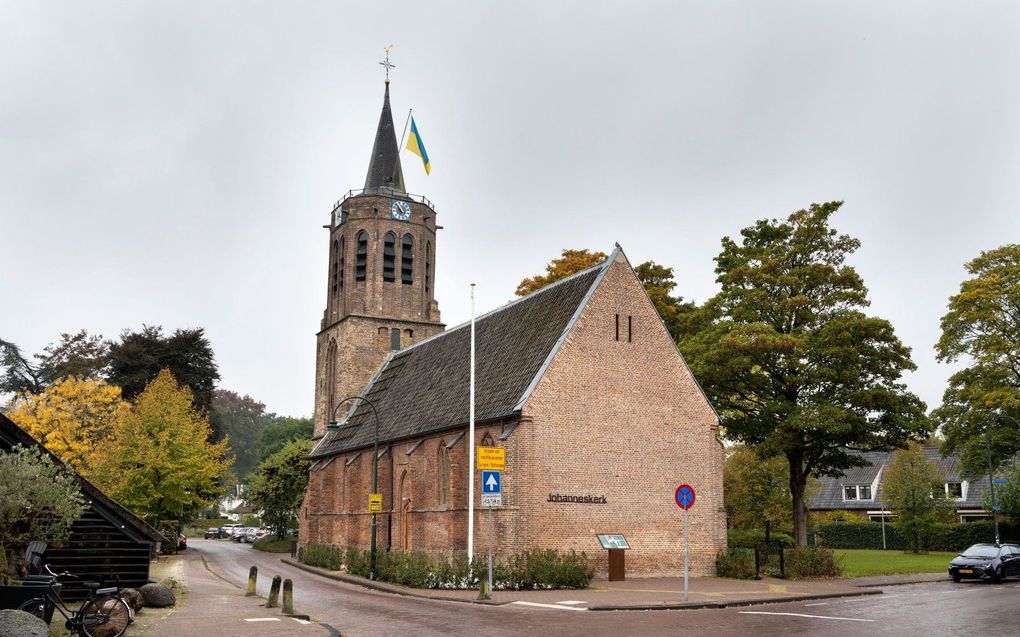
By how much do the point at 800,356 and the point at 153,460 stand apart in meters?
30.7

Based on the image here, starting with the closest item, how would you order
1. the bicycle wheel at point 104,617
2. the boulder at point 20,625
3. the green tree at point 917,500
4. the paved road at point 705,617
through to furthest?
the boulder at point 20,625 → the bicycle wheel at point 104,617 → the paved road at point 705,617 → the green tree at point 917,500

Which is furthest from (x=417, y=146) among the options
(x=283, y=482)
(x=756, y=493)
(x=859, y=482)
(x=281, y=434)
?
(x=281, y=434)

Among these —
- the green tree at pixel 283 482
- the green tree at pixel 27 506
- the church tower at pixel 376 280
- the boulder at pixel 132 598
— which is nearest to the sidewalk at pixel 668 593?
the boulder at pixel 132 598

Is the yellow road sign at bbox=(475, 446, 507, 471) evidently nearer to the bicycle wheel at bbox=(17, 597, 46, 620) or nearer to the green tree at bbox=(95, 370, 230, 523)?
the bicycle wheel at bbox=(17, 597, 46, 620)

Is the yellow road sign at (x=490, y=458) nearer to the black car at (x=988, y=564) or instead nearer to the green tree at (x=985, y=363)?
the black car at (x=988, y=564)

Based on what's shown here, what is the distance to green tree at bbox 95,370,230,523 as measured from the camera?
143ft

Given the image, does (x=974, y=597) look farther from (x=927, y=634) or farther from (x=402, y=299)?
(x=402, y=299)

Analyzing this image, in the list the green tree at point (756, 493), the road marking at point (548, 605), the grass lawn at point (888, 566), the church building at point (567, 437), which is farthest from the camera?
the green tree at point (756, 493)

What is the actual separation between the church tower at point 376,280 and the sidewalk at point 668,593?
2567 centimetres

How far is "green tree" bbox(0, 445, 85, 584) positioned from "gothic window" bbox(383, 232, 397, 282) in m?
40.4

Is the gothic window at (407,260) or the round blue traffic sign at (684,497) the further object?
the gothic window at (407,260)

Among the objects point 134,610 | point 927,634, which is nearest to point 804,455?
point 927,634

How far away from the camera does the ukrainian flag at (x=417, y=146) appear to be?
146ft

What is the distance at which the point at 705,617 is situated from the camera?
19.3 meters
